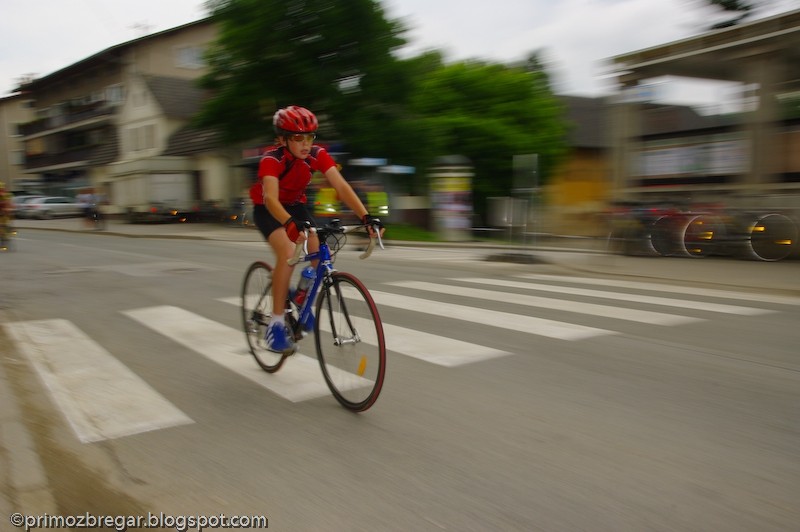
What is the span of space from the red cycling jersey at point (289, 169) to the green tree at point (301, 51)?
23.2 metres

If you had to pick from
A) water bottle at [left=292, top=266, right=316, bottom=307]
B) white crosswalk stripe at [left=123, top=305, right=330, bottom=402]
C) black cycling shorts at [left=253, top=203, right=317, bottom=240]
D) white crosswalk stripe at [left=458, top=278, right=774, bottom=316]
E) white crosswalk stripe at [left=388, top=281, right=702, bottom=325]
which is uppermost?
black cycling shorts at [left=253, top=203, right=317, bottom=240]

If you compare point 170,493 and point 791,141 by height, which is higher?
point 791,141

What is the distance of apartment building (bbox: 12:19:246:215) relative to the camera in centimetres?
3888

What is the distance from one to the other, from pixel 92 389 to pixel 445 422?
8.51ft

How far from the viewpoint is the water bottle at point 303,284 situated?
4.48 meters

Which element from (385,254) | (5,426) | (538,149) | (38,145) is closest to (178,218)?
(538,149)

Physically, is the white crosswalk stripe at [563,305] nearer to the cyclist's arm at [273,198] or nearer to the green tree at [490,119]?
the cyclist's arm at [273,198]

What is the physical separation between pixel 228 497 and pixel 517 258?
12.1 metres

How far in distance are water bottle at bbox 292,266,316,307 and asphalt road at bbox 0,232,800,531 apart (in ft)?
2.17

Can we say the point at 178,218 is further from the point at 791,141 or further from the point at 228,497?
the point at 228,497

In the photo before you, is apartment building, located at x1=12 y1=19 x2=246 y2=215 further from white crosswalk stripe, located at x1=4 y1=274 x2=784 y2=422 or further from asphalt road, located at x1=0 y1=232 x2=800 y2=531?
asphalt road, located at x1=0 y1=232 x2=800 y2=531

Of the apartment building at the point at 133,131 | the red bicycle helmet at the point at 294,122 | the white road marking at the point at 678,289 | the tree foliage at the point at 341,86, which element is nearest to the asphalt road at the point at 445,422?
the white road marking at the point at 678,289

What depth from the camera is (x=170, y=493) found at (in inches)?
123

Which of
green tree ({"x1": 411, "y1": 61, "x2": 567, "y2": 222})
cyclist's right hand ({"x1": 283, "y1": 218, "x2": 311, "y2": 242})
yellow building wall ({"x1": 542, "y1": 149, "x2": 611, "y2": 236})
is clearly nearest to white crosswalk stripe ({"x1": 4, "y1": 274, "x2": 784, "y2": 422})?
cyclist's right hand ({"x1": 283, "y1": 218, "x2": 311, "y2": 242})
